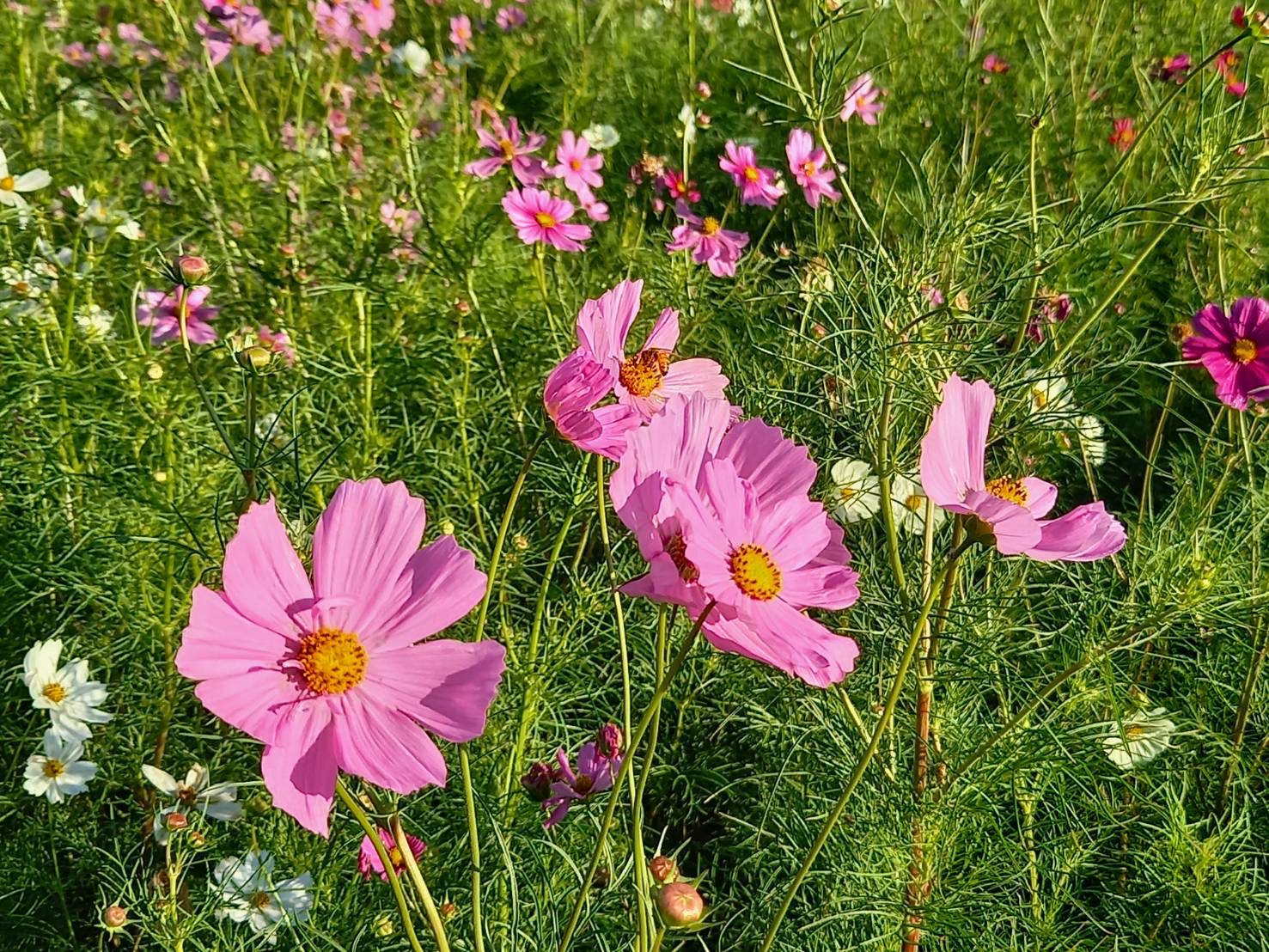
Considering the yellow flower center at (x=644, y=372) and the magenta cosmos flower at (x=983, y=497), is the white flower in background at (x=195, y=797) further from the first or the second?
the magenta cosmos flower at (x=983, y=497)

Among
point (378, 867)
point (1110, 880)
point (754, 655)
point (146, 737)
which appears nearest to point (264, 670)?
point (754, 655)

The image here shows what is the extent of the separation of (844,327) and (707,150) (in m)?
1.96

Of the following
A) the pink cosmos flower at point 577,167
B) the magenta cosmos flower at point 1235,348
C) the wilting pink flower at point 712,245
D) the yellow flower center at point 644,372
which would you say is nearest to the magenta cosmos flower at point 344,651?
the yellow flower center at point 644,372

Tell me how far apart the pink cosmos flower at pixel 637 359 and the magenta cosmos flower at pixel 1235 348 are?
637 millimetres

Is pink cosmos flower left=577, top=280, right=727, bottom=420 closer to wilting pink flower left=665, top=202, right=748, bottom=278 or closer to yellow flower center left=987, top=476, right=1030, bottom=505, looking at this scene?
yellow flower center left=987, top=476, right=1030, bottom=505

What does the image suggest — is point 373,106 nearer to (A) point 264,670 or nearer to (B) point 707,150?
(B) point 707,150

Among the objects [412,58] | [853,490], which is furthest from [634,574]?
[412,58]

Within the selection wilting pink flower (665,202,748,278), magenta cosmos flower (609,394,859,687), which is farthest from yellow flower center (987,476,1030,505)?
wilting pink flower (665,202,748,278)

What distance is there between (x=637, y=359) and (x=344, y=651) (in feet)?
1.09

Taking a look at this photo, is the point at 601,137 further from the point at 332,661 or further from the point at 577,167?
the point at 332,661

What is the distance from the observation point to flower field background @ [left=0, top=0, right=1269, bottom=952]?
56 centimetres

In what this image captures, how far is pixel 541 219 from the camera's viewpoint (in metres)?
1.45

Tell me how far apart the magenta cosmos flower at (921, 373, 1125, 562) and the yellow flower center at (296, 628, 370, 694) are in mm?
352

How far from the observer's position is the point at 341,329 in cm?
163
